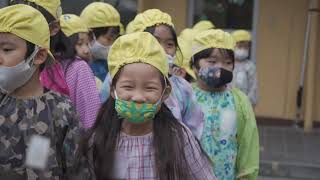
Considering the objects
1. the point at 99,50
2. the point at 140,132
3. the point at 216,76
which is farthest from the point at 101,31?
the point at 140,132

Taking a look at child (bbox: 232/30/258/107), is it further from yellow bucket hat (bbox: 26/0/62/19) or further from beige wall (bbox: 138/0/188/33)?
yellow bucket hat (bbox: 26/0/62/19)

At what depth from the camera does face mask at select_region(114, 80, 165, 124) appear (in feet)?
9.26

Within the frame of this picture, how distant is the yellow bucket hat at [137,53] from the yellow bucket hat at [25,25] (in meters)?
0.29

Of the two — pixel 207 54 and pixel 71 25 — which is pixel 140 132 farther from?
pixel 71 25

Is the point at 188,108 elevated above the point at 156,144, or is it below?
below

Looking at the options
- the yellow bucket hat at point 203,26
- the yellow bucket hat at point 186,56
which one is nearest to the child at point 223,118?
the yellow bucket hat at point 186,56

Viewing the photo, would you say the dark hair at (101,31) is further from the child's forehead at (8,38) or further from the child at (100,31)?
the child's forehead at (8,38)

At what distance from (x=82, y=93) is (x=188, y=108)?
2.00ft

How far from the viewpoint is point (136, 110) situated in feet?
9.25

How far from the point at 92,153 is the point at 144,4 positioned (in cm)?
851

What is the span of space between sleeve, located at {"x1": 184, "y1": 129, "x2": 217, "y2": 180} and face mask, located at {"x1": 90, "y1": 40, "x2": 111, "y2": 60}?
2.03 metres

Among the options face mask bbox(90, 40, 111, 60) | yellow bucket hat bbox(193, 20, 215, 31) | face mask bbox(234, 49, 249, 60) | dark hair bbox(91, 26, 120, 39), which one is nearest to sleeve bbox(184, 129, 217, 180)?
face mask bbox(90, 40, 111, 60)

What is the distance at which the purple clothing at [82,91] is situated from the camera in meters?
3.65

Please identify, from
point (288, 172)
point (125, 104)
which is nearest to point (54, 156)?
point (125, 104)
